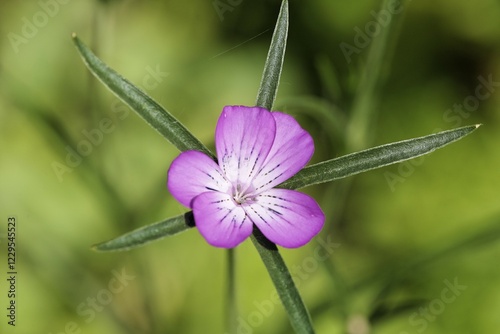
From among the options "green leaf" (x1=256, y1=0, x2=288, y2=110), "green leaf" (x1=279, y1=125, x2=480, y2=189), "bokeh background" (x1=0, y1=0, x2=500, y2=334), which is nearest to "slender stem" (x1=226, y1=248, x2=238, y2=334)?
"green leaf" (x1=279, y1=125, x2=480, y2=189)

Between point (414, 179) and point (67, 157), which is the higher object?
point (67, 157)

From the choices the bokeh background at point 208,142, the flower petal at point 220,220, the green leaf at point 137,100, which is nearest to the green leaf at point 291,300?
the flower petal at point 220,220

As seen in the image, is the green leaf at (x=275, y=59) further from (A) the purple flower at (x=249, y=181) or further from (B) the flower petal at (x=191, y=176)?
(B) the flower petal at (x=191, y=176)

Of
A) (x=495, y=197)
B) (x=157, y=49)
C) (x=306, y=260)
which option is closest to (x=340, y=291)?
(x=306, y=260)

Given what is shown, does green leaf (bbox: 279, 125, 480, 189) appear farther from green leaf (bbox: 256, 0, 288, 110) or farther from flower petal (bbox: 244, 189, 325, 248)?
green leaf (bbox: 256, 0, 288, 110)

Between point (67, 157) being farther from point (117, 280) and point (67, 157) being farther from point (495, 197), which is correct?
point (495, 197)

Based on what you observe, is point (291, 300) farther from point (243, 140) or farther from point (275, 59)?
point (275, 59)
